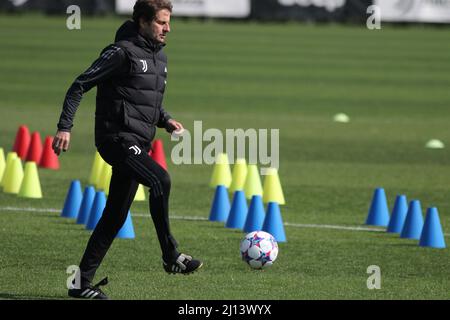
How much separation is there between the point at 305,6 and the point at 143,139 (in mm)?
44212

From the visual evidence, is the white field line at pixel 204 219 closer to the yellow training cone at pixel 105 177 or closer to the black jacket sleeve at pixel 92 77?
the yellow training cone at pixel 105 177

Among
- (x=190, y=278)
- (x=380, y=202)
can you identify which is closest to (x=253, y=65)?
(x=380, y=202)

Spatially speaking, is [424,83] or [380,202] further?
[424,83]

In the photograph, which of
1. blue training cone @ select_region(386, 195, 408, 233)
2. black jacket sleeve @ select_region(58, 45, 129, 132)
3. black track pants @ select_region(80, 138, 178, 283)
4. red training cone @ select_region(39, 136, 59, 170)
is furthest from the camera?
red training cone @ select_region(39, 136, 59, 170)

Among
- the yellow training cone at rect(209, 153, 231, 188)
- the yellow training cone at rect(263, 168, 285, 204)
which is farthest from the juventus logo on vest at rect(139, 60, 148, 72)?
the yellow training cone at rect(209, 153, 231, 188)

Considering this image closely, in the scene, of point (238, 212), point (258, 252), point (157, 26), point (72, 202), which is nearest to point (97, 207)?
point (72, 202)

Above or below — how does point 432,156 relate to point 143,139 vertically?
above

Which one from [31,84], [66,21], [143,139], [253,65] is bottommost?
[143,139]

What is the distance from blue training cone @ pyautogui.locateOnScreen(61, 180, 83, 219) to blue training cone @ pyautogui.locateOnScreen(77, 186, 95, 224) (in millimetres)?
391

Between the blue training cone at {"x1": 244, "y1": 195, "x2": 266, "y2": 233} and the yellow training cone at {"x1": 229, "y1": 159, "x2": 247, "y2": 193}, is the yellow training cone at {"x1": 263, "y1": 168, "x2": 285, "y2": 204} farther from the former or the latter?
the blue training cone at {"x1": 244, "y1": 195, "x2": 266, "y2": 233}

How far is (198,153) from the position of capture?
19859 mm

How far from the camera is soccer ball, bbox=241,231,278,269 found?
11000 mm

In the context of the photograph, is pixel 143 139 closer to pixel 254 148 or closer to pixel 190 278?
pixel 190 278

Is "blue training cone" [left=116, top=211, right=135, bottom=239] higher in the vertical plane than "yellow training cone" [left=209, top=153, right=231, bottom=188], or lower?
lower
